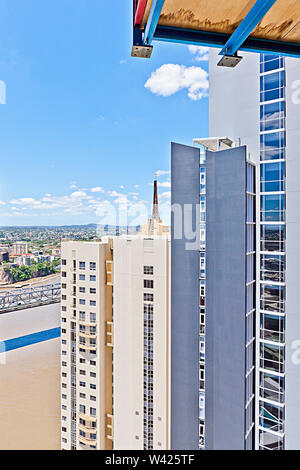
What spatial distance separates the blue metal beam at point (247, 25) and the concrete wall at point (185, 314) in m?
2.99

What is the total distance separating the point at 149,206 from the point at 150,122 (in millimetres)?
949

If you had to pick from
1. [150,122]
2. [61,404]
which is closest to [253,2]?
[150,122]

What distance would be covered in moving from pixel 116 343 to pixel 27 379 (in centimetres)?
180

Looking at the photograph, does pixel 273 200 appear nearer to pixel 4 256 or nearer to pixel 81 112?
pixel 81 112

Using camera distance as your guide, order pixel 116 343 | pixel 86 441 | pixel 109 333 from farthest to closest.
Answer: pixel 109 333
pixel 116 343
pixel 86 441

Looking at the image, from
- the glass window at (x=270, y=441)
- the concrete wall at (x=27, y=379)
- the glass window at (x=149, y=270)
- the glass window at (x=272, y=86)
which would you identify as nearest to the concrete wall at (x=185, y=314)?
the glass window at (x=149, y=270)

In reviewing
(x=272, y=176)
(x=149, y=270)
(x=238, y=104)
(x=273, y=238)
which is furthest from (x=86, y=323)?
(x=238, y=104)

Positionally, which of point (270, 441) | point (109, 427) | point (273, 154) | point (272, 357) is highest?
point (273, 154)

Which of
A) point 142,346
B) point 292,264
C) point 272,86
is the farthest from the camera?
point 142,346

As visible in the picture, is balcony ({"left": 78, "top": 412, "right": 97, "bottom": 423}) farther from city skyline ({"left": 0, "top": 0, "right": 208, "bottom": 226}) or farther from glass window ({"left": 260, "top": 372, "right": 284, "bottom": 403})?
city skyline ({"left": 0, "top": 0, "right": 208, "bottom": 226})

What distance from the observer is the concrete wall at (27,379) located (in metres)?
2.15

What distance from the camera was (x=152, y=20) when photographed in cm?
54

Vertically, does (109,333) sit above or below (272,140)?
below

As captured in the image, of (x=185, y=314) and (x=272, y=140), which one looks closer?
(x=272, y=140)
